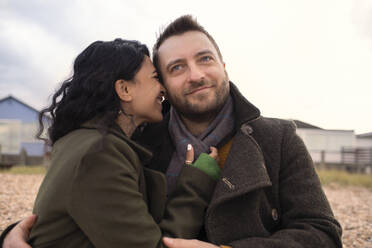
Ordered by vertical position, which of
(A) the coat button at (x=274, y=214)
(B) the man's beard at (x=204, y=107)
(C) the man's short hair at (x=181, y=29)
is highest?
(C) the man's short hair at (x=181, y=29)

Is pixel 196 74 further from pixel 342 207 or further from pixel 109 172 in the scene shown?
pixel 342 207

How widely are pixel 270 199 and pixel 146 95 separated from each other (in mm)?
1135

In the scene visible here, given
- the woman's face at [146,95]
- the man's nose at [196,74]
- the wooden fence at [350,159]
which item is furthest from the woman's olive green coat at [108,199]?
the wooden fence at [350,159]

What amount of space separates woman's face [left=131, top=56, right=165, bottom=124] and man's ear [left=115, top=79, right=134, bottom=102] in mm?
32

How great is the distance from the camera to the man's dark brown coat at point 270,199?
2.04 meters

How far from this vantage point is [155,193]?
207cm

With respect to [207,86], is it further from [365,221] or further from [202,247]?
[365,221]

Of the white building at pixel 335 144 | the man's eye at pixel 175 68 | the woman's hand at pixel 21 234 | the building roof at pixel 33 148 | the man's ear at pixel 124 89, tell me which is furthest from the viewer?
the white building at pixel 335 144

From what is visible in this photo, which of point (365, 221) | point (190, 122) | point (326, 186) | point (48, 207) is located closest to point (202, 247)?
point (48, 207)

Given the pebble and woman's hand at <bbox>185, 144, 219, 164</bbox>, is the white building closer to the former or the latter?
the pebble

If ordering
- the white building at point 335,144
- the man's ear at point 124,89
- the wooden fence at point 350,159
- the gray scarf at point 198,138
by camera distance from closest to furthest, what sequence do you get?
1. the man's ear at point 124,89
2. the gray scarf at point 198,138
3. the wooden fence at point 350,159
4. the white building at point 335,144

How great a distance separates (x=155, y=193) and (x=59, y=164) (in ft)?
1.96

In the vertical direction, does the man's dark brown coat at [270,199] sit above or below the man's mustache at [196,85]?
below

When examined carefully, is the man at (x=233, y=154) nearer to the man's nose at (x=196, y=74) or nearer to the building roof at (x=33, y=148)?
the man's nose at (x=196, y=74)
